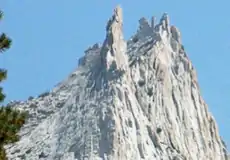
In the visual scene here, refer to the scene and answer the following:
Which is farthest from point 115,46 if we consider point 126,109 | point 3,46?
point 3,46

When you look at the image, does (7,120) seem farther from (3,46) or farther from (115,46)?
(115,46)

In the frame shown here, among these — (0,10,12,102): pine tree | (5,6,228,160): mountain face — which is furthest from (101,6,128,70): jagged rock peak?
(0,10,12,102): pine tree

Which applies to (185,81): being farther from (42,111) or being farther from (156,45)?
(42,111)

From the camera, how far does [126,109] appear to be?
3499 inches

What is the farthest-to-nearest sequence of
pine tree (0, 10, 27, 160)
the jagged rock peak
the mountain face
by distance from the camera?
the jagged rock peak, the mountain face, pine tree (0, 10, 27, 160)

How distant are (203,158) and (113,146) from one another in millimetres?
18594

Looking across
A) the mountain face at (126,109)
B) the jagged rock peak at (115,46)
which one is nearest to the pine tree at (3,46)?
the mountain face at (126,109)

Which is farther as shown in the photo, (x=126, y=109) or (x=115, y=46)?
(x=115, y=46)

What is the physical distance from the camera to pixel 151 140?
8925cm

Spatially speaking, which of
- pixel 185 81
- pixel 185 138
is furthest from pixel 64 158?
pixel 185 81

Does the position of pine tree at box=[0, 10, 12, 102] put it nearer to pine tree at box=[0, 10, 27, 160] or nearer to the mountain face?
pine tree at box=[0, 10, 27, 160]

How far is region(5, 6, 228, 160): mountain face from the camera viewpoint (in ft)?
279

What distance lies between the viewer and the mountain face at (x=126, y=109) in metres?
84.9

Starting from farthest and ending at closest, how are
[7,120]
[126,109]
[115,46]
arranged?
[115,46] < [126,109] < [7,120]
